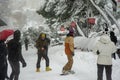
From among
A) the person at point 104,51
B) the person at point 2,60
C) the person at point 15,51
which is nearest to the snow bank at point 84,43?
the person at point 15,51

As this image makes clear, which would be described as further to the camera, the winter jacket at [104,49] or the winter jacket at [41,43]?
the winter jacket at [41,43]

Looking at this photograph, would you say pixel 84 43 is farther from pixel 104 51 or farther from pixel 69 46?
pixel 104 51

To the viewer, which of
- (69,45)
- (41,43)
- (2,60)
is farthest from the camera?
(41,43)

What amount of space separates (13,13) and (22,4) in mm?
24295

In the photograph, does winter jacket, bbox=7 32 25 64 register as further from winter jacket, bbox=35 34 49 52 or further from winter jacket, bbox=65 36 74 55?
winter jacket, bbox=35 34 49 52

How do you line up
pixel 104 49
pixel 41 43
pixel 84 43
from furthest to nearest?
pixel 84 43, pixel 41 43, pixel 104 49

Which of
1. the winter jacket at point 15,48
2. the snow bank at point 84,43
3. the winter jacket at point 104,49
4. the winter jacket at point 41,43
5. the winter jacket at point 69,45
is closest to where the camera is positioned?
the winter jacket at point 104,49

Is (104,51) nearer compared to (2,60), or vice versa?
(2,60)

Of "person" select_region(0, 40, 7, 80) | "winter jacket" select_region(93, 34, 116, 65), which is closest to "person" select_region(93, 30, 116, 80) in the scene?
"winter jacket" select_region(93, 34, 116, 65)

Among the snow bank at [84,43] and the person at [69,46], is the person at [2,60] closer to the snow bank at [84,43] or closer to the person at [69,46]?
the person at [69,46]

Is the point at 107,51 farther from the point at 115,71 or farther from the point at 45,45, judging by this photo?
the point at 45,45

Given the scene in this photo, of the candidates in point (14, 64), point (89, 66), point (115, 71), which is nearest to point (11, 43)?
point (14, 64)

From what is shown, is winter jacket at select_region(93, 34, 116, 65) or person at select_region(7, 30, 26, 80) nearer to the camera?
winter jacket at select_region(93, 34, 116, 65)

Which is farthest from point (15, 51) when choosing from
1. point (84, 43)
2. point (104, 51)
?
point (84, 43)
